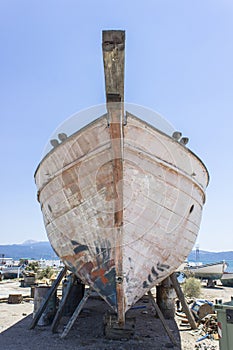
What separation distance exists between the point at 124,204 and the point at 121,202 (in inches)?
2.6

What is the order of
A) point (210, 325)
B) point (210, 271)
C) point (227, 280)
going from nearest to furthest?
point (210, 325), point (227, 280), point (210, 271)

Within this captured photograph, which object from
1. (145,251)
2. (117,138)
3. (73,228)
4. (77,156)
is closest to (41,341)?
(73,228)

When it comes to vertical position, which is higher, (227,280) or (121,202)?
(121,202)

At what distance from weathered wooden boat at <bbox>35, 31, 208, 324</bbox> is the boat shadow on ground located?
1.09m

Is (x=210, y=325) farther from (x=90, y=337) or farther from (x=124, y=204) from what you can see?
(x=124, y=204)

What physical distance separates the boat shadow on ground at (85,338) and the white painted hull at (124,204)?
1.23 meters

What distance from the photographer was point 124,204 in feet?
16.5

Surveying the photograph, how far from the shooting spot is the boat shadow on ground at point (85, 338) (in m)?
5.87

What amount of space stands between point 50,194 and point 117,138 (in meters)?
2.45

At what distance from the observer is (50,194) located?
6.38 meters

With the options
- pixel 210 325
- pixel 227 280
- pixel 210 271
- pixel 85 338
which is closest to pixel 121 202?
pixel 85 338

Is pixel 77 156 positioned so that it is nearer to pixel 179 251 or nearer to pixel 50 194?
pixel 50 194

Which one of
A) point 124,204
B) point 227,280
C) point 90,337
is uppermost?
point 124,204

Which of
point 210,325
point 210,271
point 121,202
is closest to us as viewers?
point 121,202
